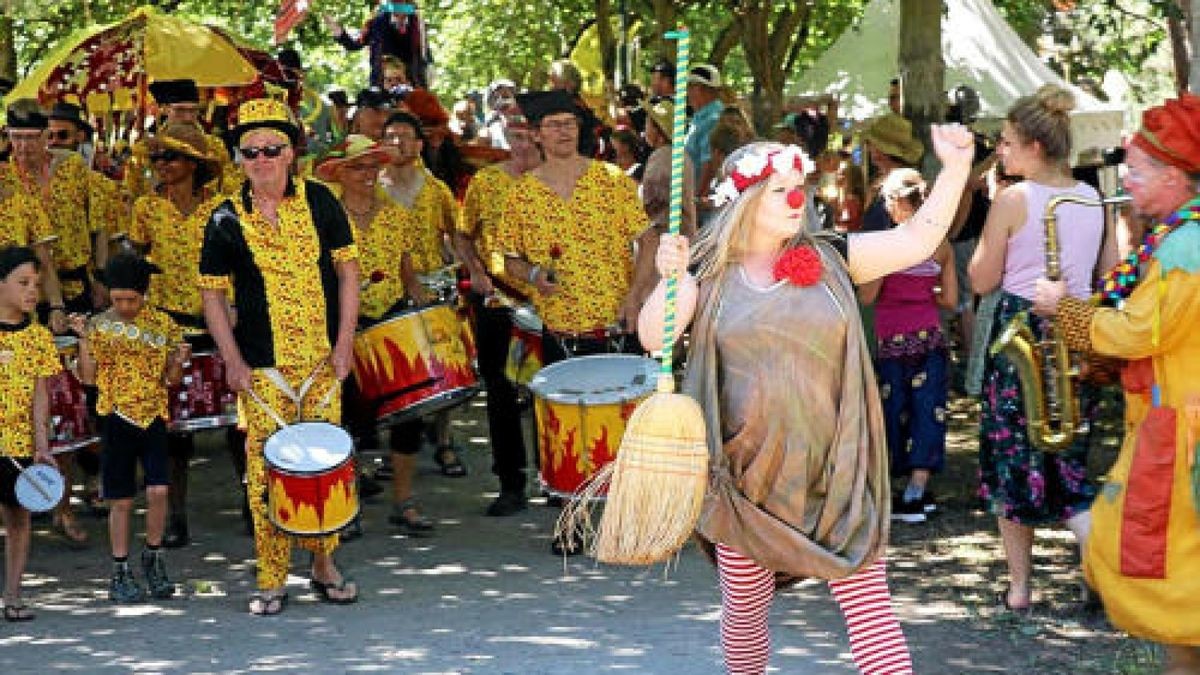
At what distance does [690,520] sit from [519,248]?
4251mm

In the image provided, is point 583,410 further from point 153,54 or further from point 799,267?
point 153,54

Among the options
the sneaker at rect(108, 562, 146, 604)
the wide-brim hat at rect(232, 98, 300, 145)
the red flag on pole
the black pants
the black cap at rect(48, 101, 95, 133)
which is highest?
the red flag on pole

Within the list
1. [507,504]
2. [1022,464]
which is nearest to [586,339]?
[507,504]

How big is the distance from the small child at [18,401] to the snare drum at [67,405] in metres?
1.24

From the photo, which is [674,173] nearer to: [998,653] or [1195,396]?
[1195,396]

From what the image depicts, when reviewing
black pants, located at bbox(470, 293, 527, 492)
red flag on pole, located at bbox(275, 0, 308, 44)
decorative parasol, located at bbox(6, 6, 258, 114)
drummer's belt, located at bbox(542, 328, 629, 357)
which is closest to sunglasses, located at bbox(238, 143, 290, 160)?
drummer's belt, located at bbox(542, 328, 629, 357)

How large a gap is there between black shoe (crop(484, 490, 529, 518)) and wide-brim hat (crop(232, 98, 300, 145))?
280 cm

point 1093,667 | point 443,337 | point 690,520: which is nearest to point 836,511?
point 690,520

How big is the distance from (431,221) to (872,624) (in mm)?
5309

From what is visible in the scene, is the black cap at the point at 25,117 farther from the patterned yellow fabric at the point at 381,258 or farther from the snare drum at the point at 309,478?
the snare drum at the point at 309,478

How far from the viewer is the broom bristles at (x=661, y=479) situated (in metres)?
5.96

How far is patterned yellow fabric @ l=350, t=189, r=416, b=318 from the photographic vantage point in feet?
34.2

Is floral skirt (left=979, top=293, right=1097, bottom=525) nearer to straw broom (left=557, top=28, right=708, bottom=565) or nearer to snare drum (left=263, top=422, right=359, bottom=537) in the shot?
straw broom (left=557, top=28, right=708, bottom=565)

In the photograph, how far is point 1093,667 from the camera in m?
7.54
